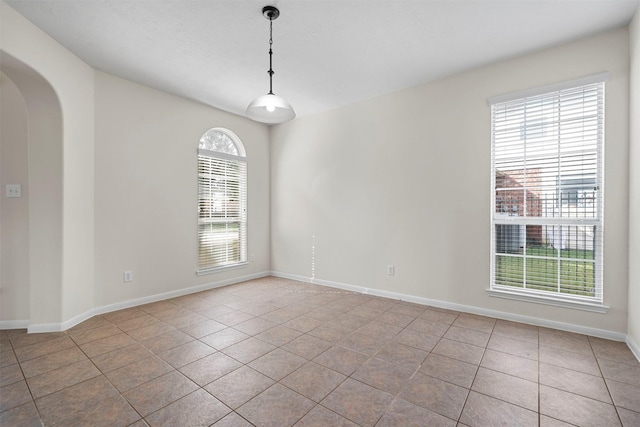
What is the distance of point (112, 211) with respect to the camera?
A: 11.6ft

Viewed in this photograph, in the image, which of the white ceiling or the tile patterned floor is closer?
the tile patterned floor

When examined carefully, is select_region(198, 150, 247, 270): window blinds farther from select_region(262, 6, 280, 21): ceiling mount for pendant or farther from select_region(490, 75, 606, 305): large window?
select_region(490, 75, 606, 305): large window

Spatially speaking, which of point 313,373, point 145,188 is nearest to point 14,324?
point 145,188

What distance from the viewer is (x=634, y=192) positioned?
8.22 ft

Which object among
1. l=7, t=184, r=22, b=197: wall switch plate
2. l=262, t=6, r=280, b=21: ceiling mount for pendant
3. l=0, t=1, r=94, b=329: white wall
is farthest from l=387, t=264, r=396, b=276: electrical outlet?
l=7, t=184, r=22, b=197: wall switch plate

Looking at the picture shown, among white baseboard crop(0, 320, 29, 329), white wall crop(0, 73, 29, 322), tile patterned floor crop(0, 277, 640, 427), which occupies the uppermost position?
white wall crop(0, 73, 29, 322)

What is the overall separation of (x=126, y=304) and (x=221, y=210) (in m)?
1.81

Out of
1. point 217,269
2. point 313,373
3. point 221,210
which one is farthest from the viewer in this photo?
point 221,210

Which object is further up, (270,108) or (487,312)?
(270,108)

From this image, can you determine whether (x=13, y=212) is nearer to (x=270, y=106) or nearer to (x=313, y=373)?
(x=270, y=106)

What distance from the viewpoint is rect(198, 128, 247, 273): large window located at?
4.53 m

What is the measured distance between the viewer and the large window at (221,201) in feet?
14.9

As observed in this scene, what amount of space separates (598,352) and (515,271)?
94cm

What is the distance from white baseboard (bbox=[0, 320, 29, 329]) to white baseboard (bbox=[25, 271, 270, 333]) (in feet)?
0.07
